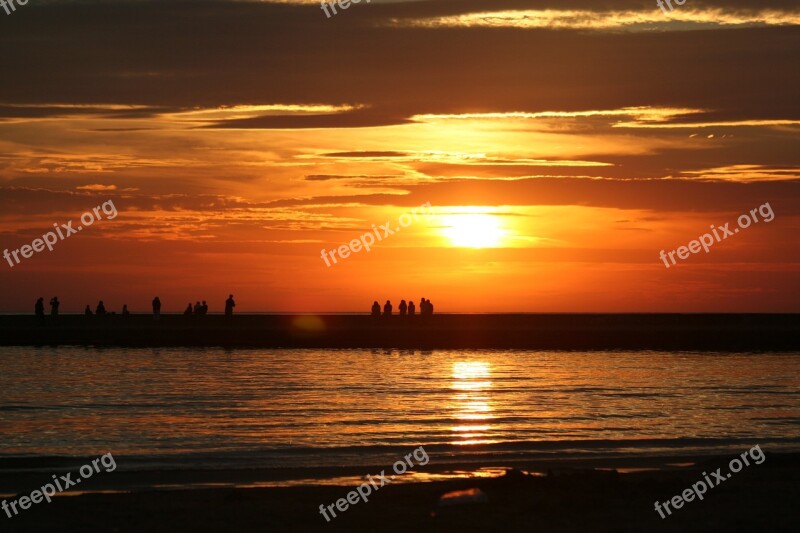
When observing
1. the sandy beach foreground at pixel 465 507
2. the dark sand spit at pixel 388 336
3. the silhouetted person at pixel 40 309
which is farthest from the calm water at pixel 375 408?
the silhouetted person at pixel 40 309

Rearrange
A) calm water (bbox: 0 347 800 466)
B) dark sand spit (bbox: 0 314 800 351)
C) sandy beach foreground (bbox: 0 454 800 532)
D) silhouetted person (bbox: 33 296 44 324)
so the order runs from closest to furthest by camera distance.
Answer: sandy beach foreground (bbox: 0 454 800 532), calm water (bbox: 0 347 800 466), dark sand spit (bbox: 0 314 800 351), silhouetted person (bbox: 33 296 44 324)

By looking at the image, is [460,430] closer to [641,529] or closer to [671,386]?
[641,529]

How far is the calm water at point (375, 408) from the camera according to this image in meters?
23.5

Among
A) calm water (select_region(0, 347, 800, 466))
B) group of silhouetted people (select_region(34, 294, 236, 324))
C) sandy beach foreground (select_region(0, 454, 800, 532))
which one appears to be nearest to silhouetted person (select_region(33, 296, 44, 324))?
group of silhouetted people (select_region(34, 294, 236, 324))

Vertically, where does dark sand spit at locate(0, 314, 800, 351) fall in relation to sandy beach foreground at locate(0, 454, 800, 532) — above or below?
above

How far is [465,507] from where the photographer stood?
52.0 ft

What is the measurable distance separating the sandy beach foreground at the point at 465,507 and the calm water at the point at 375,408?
4.17m

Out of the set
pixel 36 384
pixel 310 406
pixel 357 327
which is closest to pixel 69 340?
pixel 357 327

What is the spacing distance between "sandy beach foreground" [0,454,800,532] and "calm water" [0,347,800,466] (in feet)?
13.7

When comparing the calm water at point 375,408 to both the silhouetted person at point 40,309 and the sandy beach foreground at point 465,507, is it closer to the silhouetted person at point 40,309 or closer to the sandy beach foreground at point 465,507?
the sandy beach foreground at point 465,507

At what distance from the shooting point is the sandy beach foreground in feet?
48.2

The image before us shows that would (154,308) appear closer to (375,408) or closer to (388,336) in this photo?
(388,336)

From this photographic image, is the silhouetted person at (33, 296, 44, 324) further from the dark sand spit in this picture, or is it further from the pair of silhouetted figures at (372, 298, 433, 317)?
the pair of silhouetted figures at (372, 298, 433, 317)

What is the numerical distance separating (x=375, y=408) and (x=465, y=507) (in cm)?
1531
